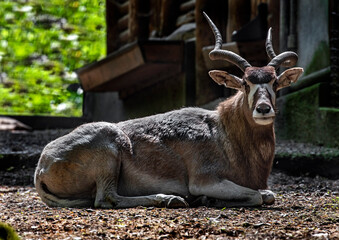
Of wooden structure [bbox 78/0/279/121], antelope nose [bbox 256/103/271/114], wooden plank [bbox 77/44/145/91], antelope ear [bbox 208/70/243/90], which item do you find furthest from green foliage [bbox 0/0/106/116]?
antelope nose [bbox 256/103/271/114]

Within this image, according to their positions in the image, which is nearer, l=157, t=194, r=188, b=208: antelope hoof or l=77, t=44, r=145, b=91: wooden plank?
l=157, t=194, r=188, b=208: antelope hoof

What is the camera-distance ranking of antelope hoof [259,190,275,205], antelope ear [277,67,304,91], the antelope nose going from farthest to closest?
antelope ear [277,67,304,91] → antelope hoof [259,190,275,205] → the antelope nose

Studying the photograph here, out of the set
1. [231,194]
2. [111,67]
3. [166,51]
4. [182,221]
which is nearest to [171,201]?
[231,194]

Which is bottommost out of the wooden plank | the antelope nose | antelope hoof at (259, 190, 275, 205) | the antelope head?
antelope hoof at (259, 190, 275, 205)

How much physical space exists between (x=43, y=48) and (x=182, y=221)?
2150 cm

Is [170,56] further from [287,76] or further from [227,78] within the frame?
[287,76]

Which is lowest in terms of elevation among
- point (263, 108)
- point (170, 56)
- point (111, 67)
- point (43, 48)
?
point (263, 108)

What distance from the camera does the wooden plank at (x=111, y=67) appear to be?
40.1 feet

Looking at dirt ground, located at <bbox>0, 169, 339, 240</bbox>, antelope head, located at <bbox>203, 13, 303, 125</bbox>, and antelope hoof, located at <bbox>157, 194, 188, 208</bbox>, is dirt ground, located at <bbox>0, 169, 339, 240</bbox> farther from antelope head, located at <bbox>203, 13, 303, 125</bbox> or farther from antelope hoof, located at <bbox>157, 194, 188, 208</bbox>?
antelope head, located at <bbox>203, 13, 303, 125</bbox>

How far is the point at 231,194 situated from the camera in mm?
6137

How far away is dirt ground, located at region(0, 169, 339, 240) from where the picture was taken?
181 inches

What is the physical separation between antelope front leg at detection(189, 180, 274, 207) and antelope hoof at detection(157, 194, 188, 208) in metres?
0.34

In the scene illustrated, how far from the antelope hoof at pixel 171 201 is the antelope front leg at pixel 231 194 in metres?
0.34

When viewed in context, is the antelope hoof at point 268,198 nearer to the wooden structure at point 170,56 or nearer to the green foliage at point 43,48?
the wooden structure at point 170,56
